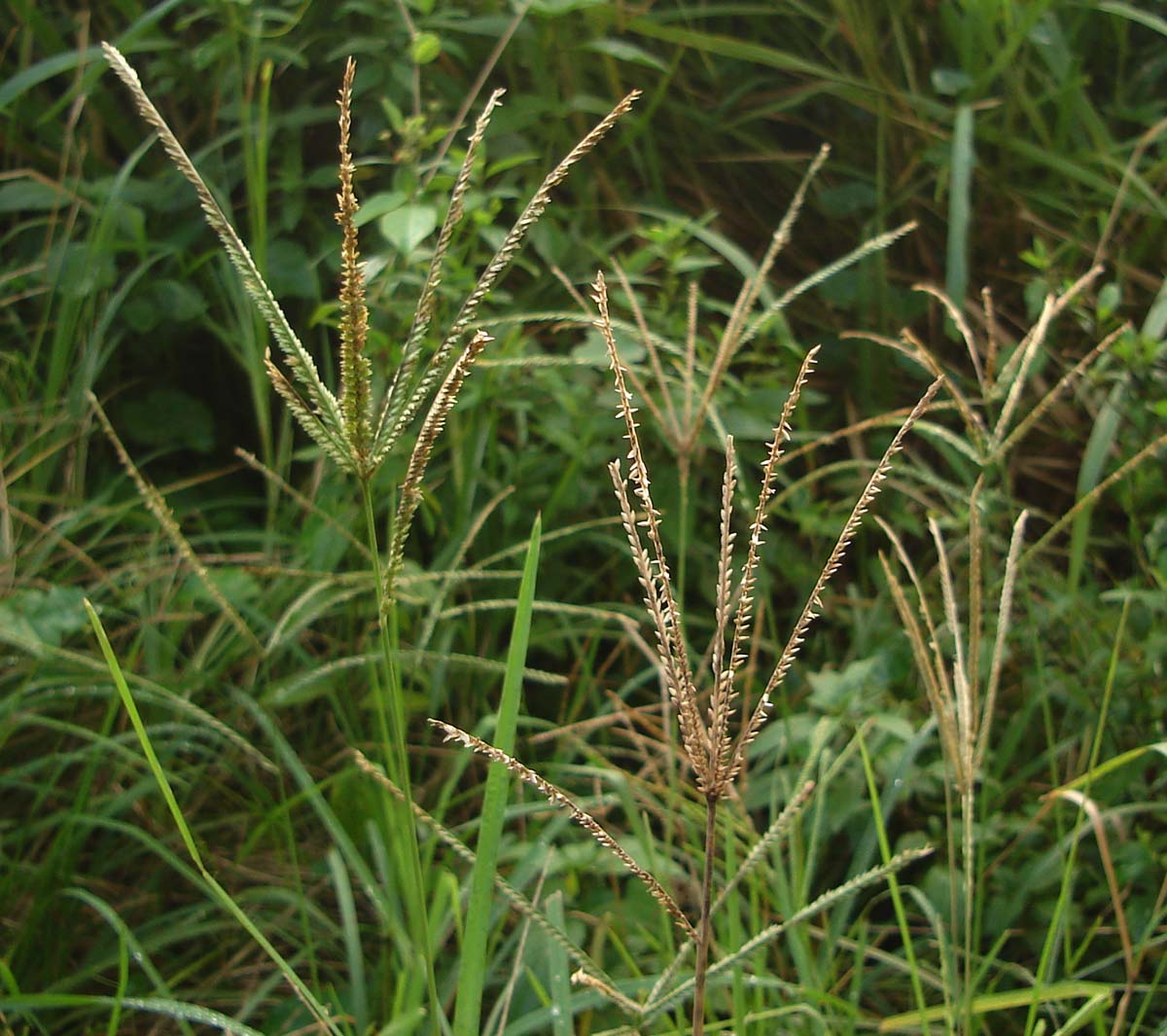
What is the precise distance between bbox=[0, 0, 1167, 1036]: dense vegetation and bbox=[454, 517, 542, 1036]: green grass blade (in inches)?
9.0

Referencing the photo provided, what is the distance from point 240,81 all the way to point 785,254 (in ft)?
2.77

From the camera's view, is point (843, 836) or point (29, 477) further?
point (29, 477)

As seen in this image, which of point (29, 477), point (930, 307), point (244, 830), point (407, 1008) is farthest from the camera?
point (930, 307)

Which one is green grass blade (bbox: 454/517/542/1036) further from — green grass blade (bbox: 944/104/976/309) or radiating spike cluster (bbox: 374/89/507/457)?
green grass blade (bbox: 944/104/976/309)

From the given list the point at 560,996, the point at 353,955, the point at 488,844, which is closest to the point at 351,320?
the point at 488,844

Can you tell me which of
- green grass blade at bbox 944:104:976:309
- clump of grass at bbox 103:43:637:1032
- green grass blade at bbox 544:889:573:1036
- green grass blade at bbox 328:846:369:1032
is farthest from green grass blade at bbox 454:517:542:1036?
green grass blade at bbox 944:104:976:309

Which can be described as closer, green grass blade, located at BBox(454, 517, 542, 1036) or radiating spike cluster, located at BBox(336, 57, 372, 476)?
radiating spike cluster, located at BBox(336, 57, 372, 476)

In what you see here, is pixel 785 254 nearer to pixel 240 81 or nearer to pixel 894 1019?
pixel 240 81

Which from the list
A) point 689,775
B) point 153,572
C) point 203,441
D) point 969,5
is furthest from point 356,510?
point 969,5

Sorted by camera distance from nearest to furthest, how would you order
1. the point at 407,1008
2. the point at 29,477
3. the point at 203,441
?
the point at 407,1008 < the point at 29,477 < the point at 203,441

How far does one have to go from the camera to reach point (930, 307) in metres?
1.88

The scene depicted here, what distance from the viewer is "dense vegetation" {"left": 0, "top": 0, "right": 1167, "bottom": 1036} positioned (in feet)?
3.67

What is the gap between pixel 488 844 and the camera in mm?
616

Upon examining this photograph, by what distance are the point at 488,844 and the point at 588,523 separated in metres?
0.74
